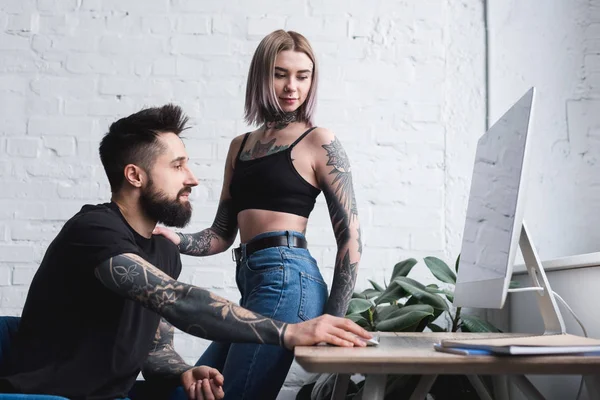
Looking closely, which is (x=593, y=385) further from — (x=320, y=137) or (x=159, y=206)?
(x=159, y=206)

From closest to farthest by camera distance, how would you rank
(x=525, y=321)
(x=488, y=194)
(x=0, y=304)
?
(x=488, y=194) < (x=525, y=321) < (x=0, y=304)

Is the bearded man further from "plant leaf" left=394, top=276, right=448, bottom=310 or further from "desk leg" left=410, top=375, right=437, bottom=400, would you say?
"plant leaf" left=394, top=276, right=448, bottom=310

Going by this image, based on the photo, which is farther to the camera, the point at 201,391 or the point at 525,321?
the point at 525,321

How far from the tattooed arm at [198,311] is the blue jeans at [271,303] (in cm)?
26

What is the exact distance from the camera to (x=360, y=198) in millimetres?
2973

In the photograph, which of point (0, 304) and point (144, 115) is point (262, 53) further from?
point (0, 304)

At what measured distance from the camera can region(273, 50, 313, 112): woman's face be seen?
72.8 inches

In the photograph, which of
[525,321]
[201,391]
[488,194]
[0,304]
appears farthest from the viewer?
[0,304]

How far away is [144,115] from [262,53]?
344 mm

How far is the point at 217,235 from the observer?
2.09 metres

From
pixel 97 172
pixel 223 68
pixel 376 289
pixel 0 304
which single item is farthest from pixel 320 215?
pixel 0 304

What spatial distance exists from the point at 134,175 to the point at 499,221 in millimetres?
880

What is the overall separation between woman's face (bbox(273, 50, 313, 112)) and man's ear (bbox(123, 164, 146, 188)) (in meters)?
0.40

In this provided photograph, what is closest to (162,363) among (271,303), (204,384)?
(204,384)
